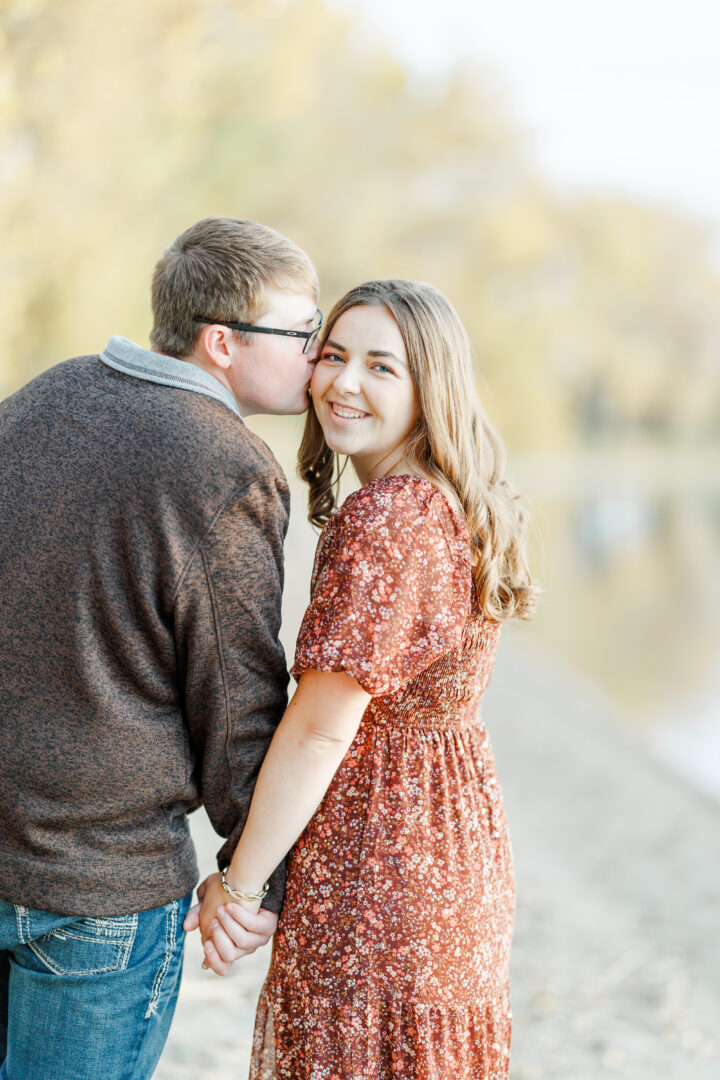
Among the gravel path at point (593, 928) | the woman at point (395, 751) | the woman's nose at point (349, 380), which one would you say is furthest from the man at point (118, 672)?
the gravel path at point (593, 928)

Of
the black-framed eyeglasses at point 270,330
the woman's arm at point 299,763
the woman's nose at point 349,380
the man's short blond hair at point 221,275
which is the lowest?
the woman's arm at point 299,763

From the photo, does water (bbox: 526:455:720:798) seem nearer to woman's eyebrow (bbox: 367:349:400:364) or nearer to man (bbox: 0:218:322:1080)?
woman's eyebrow (bbox: 367:349:400:364)

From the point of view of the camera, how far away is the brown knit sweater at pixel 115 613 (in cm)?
148

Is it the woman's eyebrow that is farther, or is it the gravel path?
the gravel path

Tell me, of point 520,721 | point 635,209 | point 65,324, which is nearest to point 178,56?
point 65,324

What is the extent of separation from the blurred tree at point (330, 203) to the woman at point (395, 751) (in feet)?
1.51

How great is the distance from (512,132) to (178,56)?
21180 mm

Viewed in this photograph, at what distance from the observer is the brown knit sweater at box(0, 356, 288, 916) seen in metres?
1.48

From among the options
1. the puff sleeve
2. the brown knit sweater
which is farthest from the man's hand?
the puff sleeve

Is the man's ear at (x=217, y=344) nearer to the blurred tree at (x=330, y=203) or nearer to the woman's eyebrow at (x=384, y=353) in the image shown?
the woman's eyebrow at (x=384, y=353)

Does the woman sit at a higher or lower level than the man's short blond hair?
lower

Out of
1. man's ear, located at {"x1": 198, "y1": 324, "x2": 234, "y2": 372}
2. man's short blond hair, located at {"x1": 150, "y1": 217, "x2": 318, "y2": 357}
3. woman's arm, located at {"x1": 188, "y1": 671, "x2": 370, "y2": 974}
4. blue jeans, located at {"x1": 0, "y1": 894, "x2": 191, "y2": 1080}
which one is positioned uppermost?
man's short blond hair, located at {"x1": 150, "y1": 217, "x2": 318, "y2": 357}

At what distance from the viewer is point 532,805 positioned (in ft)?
21.8

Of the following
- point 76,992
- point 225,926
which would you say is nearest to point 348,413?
point 225,926
